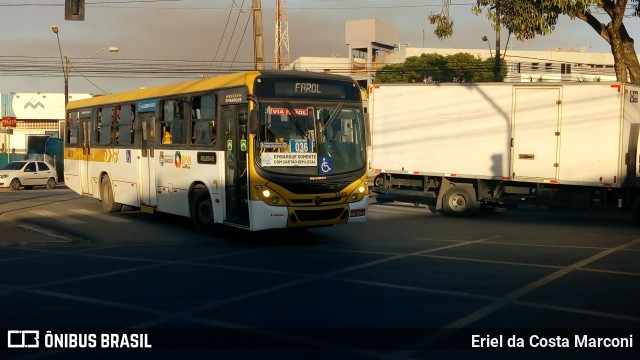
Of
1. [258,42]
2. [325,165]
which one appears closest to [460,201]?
[325,165]

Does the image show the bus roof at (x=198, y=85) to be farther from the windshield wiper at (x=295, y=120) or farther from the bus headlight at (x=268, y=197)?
the bus headlight at (x=268, y=197)

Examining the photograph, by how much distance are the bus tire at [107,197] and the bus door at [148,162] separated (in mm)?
2428

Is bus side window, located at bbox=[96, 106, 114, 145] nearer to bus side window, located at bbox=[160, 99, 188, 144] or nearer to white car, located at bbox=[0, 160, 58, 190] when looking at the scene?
bus side window, located at bbox=[160, 99, 188, 144]

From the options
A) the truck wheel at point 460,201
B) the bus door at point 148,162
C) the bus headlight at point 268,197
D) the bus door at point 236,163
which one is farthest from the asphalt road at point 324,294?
the truck wheel at point 460,201

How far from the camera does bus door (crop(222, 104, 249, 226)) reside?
12.9 metres

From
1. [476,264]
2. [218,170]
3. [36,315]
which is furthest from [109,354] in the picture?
[218,170]

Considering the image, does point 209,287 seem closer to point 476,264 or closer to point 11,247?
point 476,264

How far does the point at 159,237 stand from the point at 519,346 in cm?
1002

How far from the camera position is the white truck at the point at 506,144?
57.0ft

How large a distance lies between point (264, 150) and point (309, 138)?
923 mm

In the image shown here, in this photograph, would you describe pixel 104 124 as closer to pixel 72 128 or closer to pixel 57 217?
pixel 57 217

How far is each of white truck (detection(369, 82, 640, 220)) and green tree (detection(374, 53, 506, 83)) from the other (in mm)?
38879

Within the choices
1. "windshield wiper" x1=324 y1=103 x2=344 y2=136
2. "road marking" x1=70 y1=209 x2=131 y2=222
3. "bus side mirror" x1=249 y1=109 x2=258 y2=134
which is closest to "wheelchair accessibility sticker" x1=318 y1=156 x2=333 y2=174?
"windshield wiper" x1=324 y1=103 x2=344 y2=136

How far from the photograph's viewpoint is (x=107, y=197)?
1953 cm
